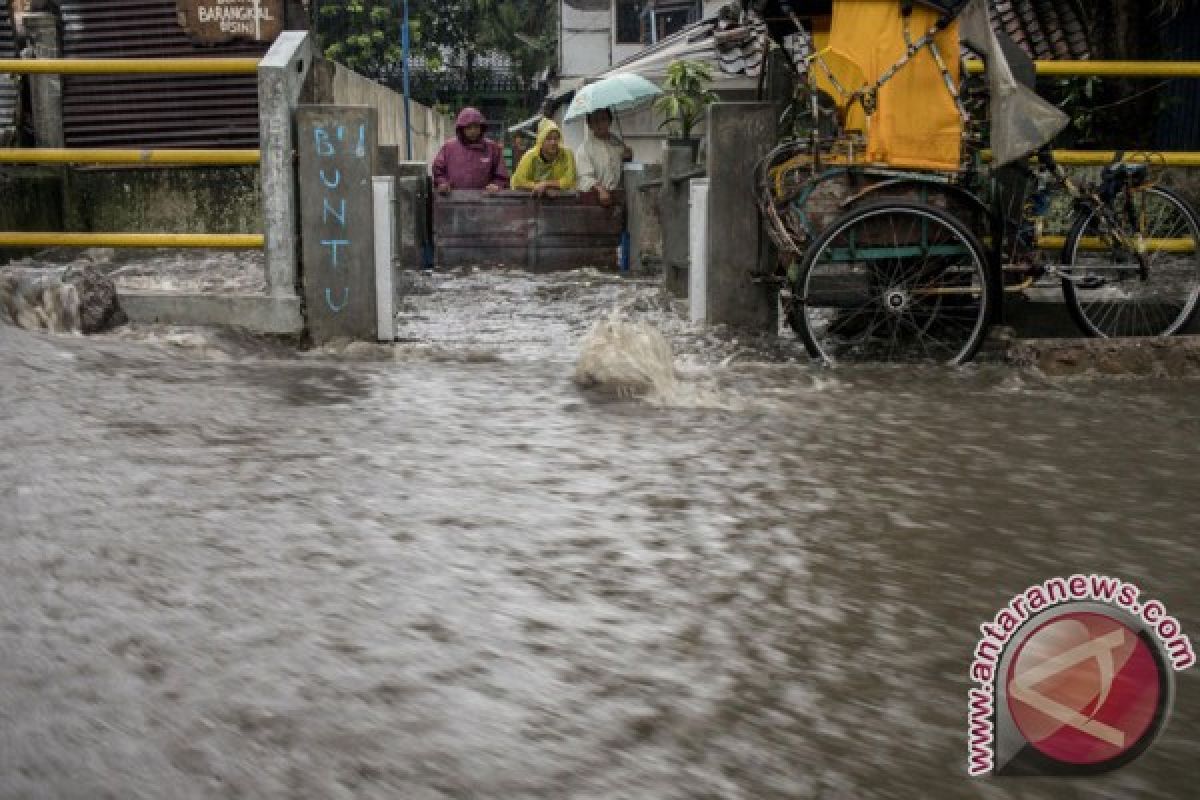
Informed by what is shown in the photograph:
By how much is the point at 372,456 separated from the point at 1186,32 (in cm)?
1183

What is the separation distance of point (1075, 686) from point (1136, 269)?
17.1 feet

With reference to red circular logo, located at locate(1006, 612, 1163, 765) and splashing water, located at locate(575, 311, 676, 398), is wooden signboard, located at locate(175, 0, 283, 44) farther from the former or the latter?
red circular logo, located at locate(1006, 612, 1163, 765)

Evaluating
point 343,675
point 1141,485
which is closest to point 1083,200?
point 1141,485

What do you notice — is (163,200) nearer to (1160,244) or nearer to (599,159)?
(599,159)

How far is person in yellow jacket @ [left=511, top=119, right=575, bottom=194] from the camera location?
42.2 ft

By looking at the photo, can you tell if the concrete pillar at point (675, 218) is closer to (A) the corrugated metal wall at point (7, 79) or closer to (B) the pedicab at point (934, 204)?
(B) the pedicab at point (934, 204)

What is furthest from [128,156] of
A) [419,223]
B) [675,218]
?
[419,223]

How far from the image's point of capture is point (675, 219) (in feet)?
32.1

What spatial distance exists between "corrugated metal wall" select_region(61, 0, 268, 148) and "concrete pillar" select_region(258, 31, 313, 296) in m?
5.81

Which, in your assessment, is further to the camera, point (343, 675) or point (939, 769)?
point (343, 675)

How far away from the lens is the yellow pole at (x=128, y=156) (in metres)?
7.07

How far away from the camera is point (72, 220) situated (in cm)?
1117

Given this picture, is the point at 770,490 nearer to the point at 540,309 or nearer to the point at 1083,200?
the point at 1083,200

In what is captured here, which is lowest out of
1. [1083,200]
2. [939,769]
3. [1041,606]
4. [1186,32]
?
[939,769]
